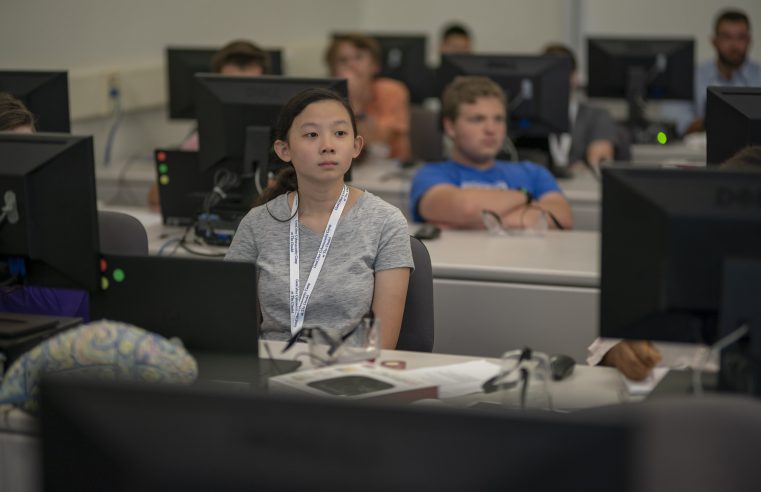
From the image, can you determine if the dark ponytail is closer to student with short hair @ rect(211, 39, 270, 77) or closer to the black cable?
the black cable

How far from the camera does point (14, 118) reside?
255cm

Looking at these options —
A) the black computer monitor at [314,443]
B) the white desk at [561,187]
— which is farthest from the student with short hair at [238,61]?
the black computer monitor at [314,443]

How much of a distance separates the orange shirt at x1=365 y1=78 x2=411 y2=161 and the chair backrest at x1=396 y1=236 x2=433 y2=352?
3347mm

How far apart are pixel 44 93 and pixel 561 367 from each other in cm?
191

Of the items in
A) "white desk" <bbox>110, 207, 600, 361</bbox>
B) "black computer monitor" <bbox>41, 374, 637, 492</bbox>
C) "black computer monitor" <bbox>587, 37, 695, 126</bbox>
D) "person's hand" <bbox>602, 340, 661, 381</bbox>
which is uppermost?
"black computer monitor" <bbox>587, 37, 695, 126</bbox>

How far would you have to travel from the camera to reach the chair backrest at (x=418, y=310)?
7.90 feet

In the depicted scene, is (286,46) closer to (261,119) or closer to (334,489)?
(261,119)

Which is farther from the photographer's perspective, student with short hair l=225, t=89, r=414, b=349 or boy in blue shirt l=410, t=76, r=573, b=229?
boy in blue shirt l=410, t=76, r=573, b=229

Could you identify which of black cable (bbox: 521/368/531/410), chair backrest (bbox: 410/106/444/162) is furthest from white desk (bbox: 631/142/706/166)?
black cable (bbox: 521/368/531/410)

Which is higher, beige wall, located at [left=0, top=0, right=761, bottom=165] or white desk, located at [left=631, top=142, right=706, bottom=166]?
beige wall, located at [left=0, top=0, right=761, bottom=165]

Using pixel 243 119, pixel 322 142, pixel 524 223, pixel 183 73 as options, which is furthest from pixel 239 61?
pixel 322 142

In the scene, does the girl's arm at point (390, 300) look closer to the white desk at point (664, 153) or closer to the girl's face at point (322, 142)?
the girl's face at point (322, 142)

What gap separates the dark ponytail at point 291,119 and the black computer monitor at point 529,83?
73.4 inches

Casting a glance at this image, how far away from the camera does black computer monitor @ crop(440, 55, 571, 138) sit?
423cm
